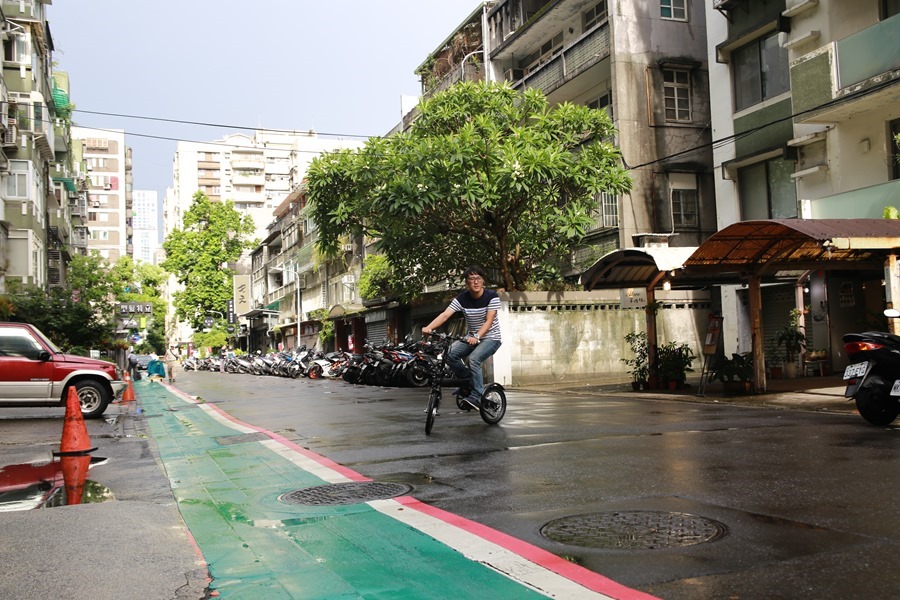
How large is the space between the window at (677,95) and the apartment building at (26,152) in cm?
2337

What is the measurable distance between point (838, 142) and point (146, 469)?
1680cm

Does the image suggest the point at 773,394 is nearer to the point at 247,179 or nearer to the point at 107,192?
the point at 247,179

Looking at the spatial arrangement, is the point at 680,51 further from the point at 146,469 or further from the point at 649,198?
the point at 146,469

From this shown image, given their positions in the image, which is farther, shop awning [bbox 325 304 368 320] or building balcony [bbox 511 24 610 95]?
shop awning [bbox 325 304 368 320]

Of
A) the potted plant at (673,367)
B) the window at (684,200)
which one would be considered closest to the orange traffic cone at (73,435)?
the potted plant at (673,367)

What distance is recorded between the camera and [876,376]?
912 cm

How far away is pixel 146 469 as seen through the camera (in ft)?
27.8

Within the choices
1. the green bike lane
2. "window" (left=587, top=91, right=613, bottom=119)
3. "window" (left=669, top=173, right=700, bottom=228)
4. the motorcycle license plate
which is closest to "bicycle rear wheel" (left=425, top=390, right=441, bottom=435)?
the green bike lane

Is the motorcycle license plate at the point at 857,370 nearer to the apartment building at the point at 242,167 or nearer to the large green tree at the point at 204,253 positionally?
the large green tree at the point at 204,253

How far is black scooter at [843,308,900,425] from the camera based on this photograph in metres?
9.02

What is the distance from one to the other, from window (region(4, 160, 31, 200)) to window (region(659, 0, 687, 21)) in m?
25.1

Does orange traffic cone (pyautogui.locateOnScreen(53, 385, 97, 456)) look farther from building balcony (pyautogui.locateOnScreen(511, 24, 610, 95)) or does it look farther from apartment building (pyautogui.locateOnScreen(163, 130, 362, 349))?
apartment building (pyautogui.locateOnScreen(163, 130, 362, 349))

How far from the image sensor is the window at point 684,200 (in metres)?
25.5

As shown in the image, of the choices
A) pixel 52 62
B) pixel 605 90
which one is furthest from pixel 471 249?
pixel 52 62
